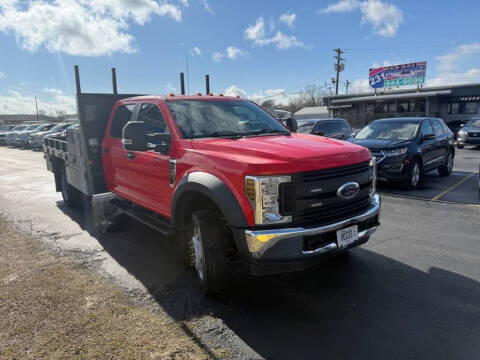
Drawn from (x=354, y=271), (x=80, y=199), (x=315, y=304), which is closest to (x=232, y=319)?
(x=315, y=304)

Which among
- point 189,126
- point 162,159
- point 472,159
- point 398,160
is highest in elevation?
point 189,126

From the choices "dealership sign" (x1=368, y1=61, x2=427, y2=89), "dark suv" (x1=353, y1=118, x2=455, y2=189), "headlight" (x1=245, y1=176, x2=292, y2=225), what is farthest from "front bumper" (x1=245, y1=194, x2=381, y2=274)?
"dealership sign" (x1=368, y1=61, x2=427, y2=89)

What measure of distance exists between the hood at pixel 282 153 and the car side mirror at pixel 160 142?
395 mm

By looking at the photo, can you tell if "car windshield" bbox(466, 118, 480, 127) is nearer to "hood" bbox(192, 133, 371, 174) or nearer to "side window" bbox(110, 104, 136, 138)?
"hood" bbox(192, 133, 371, 174)

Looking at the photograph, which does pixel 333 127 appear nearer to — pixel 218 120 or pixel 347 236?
pixel 218 120

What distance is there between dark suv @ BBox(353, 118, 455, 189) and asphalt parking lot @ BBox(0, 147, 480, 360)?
7.04ft

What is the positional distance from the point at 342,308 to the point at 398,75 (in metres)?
35.7

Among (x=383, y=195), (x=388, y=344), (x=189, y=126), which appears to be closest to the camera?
(x=388, y=344)

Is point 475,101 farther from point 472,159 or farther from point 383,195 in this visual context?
point 383,195

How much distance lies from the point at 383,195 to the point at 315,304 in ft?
16.6

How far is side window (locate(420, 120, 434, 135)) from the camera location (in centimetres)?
860

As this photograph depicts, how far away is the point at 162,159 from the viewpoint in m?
3.95

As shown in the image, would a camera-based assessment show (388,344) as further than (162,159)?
No

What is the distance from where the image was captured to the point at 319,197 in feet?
9.79
